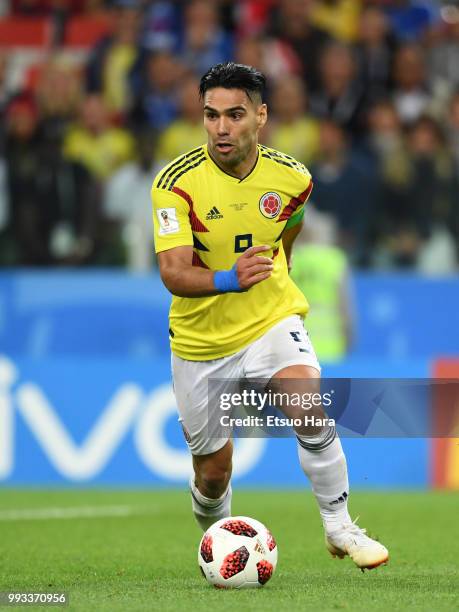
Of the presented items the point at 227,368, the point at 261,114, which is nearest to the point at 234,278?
the point at 227,368

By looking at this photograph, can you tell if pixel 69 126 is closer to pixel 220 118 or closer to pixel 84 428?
pixel 84 428

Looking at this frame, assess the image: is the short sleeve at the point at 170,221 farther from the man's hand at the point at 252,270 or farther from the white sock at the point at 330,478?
the white sock at the point at 330,478

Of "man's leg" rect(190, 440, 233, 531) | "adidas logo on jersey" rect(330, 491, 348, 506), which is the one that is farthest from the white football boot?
"man's leg" rect(190, 440, 233, 531)

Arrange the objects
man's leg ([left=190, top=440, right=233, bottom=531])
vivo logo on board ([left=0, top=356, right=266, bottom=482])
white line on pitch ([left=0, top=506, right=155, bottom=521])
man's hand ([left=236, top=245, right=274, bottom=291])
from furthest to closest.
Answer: vivo logo on board ([left=0, top=356, right=266, bottom=482]), white line on pitch ([left=0, top=506, right=155, bottom=521]), man's leg ([left=190, top=440, right=233, bottom=531]), man's hand ([left=236, top=245, right=274, bottom=291])

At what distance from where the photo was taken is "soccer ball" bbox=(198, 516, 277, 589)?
5840mm

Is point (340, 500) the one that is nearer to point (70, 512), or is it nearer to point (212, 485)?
point (212, 485)

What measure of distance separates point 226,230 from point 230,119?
521 millimetres

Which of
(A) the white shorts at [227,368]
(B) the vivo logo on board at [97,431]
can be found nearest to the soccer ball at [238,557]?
(A) the white shorts at [227,368]

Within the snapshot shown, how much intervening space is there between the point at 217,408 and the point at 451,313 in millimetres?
6650

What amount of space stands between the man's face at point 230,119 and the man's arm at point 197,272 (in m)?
0.50

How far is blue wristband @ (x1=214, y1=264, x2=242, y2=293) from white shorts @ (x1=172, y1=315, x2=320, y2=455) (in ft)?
1.99

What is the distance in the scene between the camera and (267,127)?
43.2ft

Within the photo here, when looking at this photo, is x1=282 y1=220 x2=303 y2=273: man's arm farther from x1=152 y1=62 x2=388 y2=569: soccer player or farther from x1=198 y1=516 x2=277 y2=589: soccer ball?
x1=198 y1=516 x2=277 y2=589: soccer ball

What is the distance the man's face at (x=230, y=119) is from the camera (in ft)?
20.3
